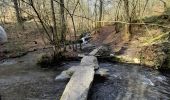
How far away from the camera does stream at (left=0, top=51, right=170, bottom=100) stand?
8.91 metres

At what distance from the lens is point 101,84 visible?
1003 cm

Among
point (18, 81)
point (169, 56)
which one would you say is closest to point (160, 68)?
point (169, 56)

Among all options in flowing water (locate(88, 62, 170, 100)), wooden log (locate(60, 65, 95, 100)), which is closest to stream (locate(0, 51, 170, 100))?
flowing water (locate(88, 62, 170, 100))

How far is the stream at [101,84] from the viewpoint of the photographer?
891 centimetres

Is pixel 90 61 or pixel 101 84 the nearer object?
pixel 101 84

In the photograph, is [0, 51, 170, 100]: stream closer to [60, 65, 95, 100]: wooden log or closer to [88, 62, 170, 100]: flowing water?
[88, 62, 170, 100]: flowing water

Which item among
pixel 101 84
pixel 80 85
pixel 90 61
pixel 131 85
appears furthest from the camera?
pixel 90 61

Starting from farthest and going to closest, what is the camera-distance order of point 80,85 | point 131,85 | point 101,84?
point 101,84, point 131,85, point 80,85

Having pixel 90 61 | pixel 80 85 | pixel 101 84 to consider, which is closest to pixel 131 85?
pixel 101 84

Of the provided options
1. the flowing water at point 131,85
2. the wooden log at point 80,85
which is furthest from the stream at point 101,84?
the wooden log at point 80,85

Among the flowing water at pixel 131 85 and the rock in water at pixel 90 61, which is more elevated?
the rock in water at pixel 90 61

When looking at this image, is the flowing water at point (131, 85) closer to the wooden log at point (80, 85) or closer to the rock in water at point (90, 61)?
the wooden log at point (80, 85)

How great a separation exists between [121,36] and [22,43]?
6.52 meters

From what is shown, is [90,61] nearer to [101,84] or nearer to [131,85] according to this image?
[101,84]
